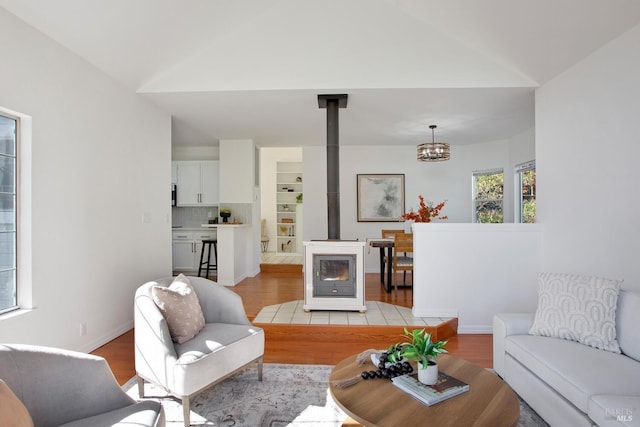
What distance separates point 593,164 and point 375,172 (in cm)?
390

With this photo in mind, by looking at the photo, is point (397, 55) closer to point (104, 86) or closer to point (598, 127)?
point (598, 127)

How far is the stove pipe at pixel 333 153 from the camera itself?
3.92 meters

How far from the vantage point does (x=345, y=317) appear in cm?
370

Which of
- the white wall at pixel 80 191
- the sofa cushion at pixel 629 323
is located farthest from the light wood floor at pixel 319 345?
the sofa cushion at pixel 629 323

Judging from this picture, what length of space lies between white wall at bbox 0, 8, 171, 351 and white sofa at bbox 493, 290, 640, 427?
3.44m

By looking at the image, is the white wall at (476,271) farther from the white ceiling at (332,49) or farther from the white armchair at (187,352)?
the white armchair at (187,352)

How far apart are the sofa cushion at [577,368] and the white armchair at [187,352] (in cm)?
182

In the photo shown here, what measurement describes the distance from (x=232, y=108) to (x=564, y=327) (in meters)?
3.89

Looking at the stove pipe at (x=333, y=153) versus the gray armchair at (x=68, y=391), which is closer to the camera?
the gray armchair at (x=68, y=391)

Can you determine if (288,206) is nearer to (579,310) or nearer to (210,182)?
(210,182)

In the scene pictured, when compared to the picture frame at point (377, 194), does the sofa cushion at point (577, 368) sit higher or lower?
lower

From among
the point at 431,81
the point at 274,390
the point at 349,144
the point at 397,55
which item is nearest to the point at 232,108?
the point at 397,55

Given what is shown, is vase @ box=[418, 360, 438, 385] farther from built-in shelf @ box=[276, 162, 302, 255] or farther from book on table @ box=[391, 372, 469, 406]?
built-in shelf @ box=[276, 162, 302, 255]

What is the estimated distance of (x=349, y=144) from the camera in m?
6.49
